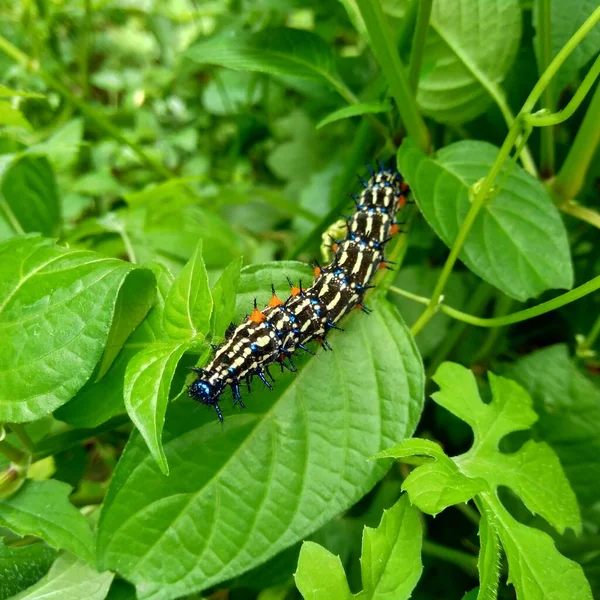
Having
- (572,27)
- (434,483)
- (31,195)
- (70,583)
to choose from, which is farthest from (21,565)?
(572,27)

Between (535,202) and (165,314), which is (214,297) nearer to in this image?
(165,314)

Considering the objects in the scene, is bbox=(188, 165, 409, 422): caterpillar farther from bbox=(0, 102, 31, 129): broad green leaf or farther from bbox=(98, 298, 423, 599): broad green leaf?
bbox=(0, 102, 31, 129): broad green leaf

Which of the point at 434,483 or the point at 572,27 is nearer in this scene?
the point at 434,483

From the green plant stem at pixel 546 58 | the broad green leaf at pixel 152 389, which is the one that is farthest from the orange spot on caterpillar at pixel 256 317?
the green plant stem at pixel 546 58

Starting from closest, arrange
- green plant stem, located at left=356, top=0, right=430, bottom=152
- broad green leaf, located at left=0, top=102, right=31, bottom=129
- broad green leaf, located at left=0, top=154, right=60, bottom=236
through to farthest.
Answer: green plant stem, located at left=356, top=0, right=430, bottom=152 → broad green leaf, located at left=0, top=102, right=31, bottom=129 → broad green leaf, located at left=0, top=154, right=60, bottom=236

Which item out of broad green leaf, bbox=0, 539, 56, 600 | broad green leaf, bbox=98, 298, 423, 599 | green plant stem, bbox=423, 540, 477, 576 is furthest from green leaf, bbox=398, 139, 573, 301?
broad green leaf, bbox=0, 539, 56, 600

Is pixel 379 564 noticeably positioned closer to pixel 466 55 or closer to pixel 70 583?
pixel 70 583
